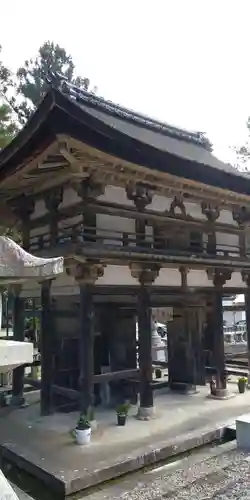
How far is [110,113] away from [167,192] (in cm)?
399

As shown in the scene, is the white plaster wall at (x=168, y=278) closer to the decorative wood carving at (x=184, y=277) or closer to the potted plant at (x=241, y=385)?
the decorative wood carving at (x=184, y=277)

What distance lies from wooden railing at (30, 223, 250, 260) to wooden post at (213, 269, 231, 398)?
608 millimetres

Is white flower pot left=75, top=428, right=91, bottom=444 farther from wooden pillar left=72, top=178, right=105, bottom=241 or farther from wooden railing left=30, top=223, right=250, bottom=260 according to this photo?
wooden pillar left=72, top=178, right=105, bottom=241

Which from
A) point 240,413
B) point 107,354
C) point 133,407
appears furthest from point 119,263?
point 240,413

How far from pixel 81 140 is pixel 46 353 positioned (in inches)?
184

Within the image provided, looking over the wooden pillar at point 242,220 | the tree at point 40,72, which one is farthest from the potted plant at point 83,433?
the tree at point 40,72

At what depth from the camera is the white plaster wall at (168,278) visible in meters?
9.88

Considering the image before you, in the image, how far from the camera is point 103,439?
7461 millimetres

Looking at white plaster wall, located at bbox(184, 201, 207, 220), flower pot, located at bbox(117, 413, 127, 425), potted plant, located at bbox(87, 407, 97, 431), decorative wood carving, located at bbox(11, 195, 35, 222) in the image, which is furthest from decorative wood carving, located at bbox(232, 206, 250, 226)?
potted plant, located at bbox(87, 407, 97, 431)

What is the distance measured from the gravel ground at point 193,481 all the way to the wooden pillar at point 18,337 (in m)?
4.38

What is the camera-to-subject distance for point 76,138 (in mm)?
6582

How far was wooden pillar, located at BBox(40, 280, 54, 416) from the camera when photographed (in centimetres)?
877

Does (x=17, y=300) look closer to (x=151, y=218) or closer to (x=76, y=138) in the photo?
(x=151, y=218)

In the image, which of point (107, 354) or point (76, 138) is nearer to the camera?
point (76, 138)
